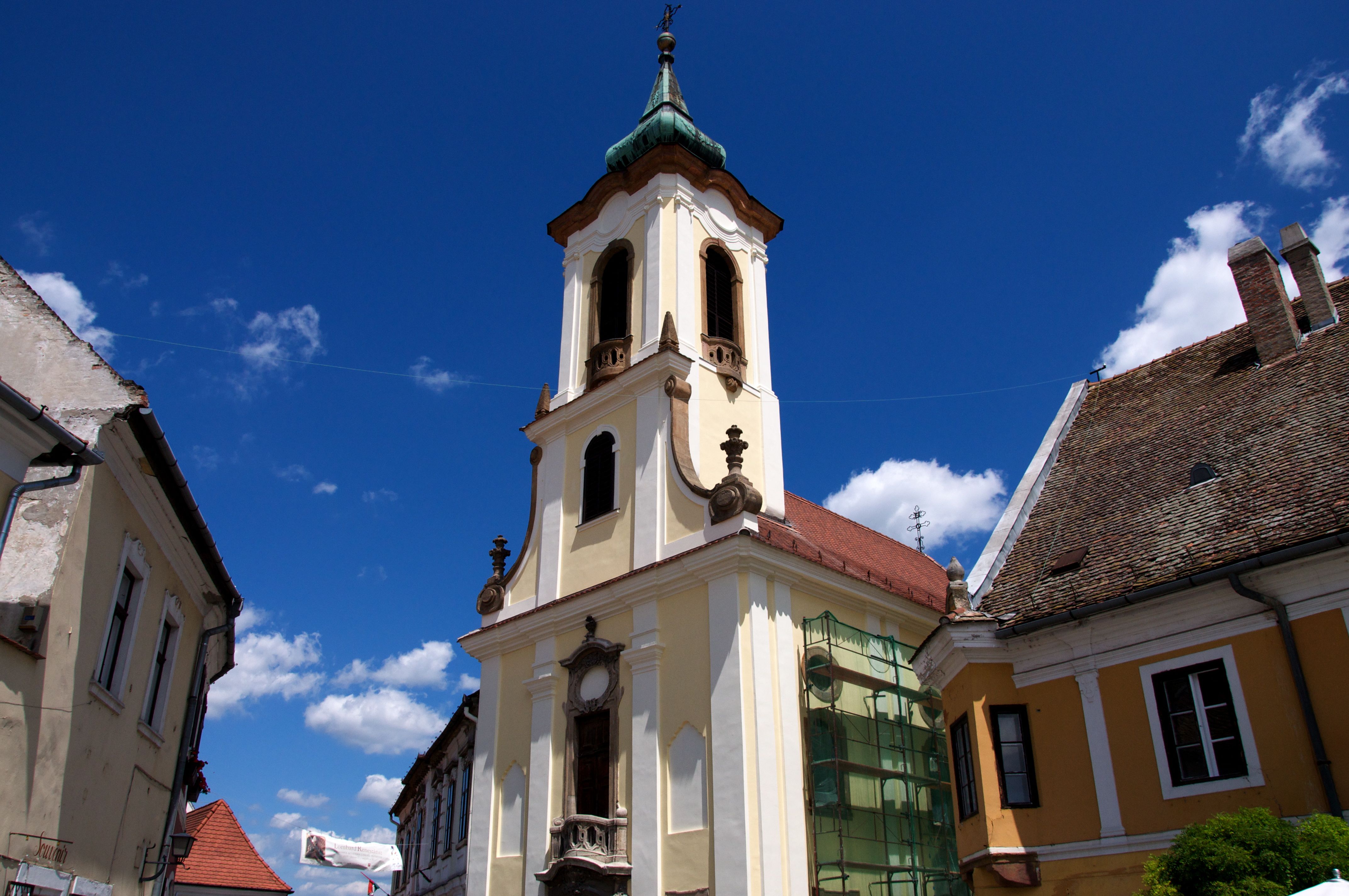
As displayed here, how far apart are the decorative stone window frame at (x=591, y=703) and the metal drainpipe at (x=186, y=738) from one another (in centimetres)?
697

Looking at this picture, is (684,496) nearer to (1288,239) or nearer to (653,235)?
(653,235)

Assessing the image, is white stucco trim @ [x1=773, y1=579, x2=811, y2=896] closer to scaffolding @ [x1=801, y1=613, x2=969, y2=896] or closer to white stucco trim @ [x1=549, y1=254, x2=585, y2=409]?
scaffolding @ [x1=801, y1=613, x2=969, y2=896]

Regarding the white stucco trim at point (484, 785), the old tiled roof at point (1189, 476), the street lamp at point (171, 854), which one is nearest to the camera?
the old tiled roof at point (1189, 476)

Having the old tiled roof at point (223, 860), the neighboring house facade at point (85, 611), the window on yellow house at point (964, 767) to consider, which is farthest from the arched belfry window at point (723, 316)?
the old tiled roof at point (223, 860)

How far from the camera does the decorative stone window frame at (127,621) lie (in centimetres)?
1101

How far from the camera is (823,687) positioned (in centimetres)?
1903

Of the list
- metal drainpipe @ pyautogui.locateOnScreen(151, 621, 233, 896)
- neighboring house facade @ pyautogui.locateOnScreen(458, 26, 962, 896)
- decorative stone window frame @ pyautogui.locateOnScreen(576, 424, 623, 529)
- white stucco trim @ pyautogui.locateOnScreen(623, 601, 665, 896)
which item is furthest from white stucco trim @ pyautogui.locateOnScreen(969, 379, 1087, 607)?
metal drainpipe @ pyautogui.locateOnScreen(151, 621, 233, 896)

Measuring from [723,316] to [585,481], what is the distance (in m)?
5.46

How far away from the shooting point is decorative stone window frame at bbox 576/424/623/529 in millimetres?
22391

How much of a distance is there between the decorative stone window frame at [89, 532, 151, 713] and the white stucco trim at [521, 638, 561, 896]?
391 inches

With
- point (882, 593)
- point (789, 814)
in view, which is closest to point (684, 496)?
point (882, 593)

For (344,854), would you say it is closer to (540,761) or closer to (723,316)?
(540,761)

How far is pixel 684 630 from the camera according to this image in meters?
19.5

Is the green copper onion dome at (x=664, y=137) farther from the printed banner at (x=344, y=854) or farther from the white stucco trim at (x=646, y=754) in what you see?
the printed banner at (x=344, y=854)
